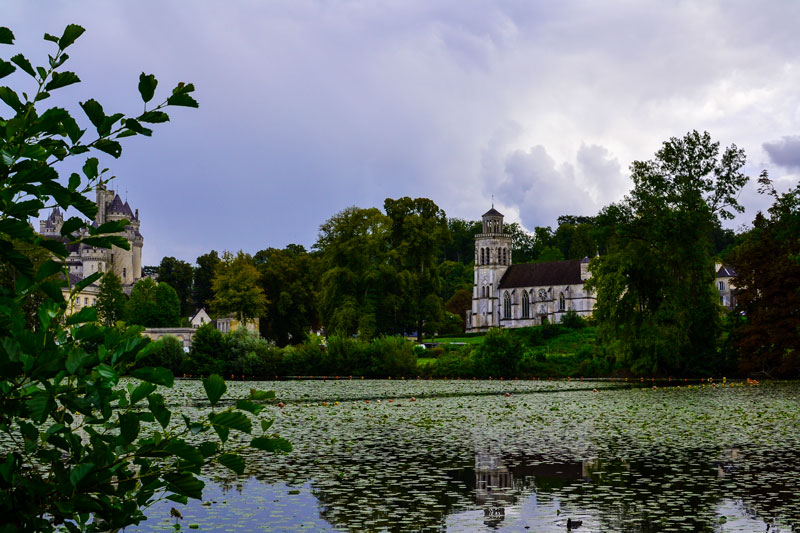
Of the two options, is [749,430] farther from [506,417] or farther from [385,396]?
[385,396]

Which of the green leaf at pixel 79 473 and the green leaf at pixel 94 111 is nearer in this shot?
the green leaf at pixel 79 473

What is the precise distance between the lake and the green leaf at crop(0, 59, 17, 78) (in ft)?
20.9

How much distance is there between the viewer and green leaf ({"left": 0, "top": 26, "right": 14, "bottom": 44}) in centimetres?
397

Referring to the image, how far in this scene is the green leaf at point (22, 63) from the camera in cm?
409

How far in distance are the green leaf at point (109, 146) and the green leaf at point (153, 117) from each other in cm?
19

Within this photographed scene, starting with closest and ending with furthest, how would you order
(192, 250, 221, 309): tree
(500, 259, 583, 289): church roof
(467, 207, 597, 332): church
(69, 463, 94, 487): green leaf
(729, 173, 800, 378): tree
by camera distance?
(69, 463, 94, 487): green leaf
(729, 173, 800, 378): tree
(500, 259, 583, 289): church roof
(467, 207, 597, 332): church
(192, 250, 221, 309): tree

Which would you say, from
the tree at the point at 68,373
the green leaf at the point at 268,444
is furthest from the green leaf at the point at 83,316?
the green leaf at the point at 268,444

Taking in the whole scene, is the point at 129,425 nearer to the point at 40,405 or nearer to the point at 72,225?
the point at 40,405

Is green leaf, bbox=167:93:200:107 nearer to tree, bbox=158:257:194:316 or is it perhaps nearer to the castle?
tree, bbox=158:257:194:316

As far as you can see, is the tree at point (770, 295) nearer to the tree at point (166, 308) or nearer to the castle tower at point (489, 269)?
the castle tower at point (489, 269)

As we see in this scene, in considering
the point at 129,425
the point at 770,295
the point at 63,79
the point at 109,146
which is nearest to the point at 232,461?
the point at 129,425

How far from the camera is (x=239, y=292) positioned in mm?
73312

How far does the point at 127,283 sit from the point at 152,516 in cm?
13324

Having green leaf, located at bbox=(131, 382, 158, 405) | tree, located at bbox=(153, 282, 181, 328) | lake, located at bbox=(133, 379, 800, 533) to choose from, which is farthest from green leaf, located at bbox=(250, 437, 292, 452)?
tree, located at bbox=(153, 282, 181, 328)
